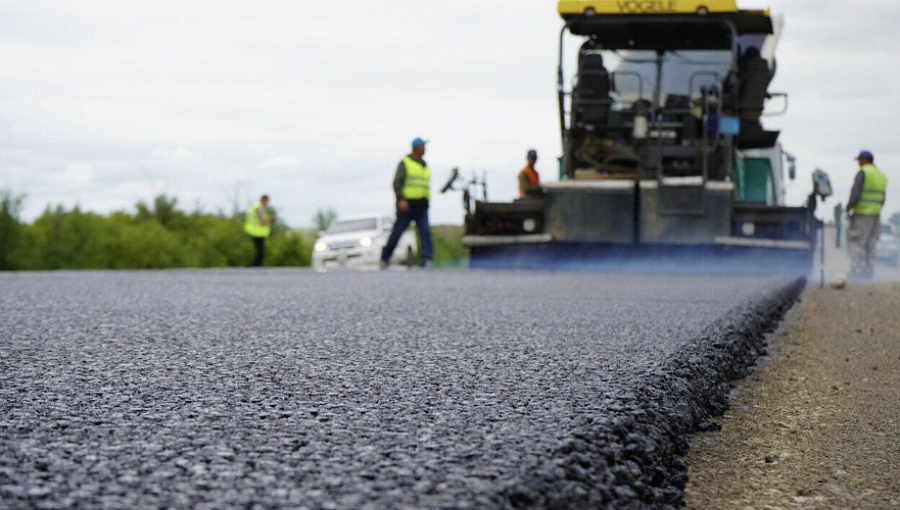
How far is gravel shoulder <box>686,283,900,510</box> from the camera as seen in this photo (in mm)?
2299

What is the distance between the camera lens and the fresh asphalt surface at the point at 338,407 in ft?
5.27

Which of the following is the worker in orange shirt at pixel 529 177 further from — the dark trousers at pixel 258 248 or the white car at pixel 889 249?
the white car at pixel 889 249

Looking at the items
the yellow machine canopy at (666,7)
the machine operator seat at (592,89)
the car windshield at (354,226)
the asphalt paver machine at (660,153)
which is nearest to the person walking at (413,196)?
the asphalt paver machine at (660,153)

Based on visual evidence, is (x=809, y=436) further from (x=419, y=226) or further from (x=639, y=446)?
(x=419, y=226)

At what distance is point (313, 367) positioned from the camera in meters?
3.06

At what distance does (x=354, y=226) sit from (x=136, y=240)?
1662 cm

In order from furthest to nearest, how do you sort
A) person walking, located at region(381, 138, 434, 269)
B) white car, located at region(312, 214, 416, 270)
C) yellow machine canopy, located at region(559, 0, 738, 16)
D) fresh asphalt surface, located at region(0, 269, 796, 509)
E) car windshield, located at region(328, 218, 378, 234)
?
car windshield, located at region(328, 218, 378, 234) → white car, located at region(312, 214, 416, 270) → person walking, located at region(381, 138, 434, 269) → yellow machine canopy, located at region(559, 0, 738, 16) → fresh asphalt surface, located at region(0, 269, 796, 509)

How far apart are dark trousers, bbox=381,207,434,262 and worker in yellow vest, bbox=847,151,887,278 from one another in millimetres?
5858

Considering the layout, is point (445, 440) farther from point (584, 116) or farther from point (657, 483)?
point (584, 116)

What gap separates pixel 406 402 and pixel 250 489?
880 millimetres

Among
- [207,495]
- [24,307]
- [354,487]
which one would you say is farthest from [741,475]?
[24,307]

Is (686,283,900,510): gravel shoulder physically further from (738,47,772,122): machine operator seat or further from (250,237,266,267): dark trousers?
(250,237,266,267): dark trousers

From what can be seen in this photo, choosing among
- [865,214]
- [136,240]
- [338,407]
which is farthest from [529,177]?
[136,240]

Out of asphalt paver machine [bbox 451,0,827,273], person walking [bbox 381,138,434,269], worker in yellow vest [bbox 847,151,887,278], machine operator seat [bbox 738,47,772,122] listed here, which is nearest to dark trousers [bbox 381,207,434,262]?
person walking [bbox 381,138,434,269]
